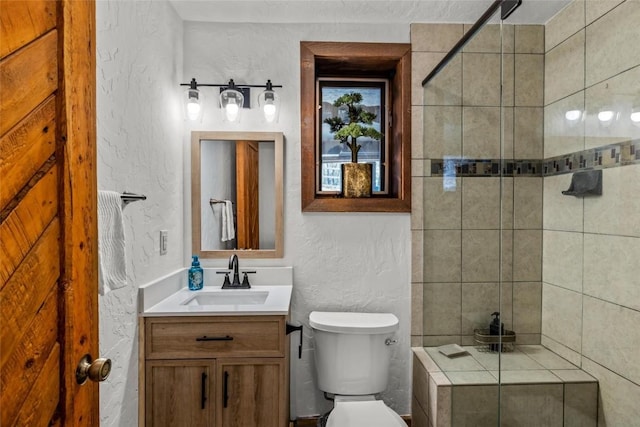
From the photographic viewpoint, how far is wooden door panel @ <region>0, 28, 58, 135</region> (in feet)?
2.03

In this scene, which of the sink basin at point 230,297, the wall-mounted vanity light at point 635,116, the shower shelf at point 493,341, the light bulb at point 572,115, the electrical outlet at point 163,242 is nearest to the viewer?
the wall-mounted vanity light at point 635,116

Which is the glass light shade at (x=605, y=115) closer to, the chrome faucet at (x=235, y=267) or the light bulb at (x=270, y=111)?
the light bulb at (x=270, y=111)

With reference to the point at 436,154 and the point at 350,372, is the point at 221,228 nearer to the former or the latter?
the point at 350,372

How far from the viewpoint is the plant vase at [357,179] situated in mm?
2193

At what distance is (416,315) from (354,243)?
562 mm

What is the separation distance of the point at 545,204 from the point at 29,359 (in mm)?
1901

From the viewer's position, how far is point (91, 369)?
81 centimetres

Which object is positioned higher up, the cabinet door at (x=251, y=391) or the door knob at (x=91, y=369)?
the door knob at (x=91, y=369)

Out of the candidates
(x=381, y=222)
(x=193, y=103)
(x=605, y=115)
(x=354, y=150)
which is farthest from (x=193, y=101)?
(x=605, y=115)

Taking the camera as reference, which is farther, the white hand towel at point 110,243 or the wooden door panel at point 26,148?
the white hand towel at point 110,243

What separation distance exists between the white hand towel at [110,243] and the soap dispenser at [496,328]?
1.59 meters

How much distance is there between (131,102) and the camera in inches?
60.6

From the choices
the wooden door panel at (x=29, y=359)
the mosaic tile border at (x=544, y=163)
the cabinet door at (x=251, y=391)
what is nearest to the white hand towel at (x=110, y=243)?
the wooden door panel at (x=29, y=359)

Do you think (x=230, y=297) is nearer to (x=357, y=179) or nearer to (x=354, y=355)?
(x=354, y=355)
